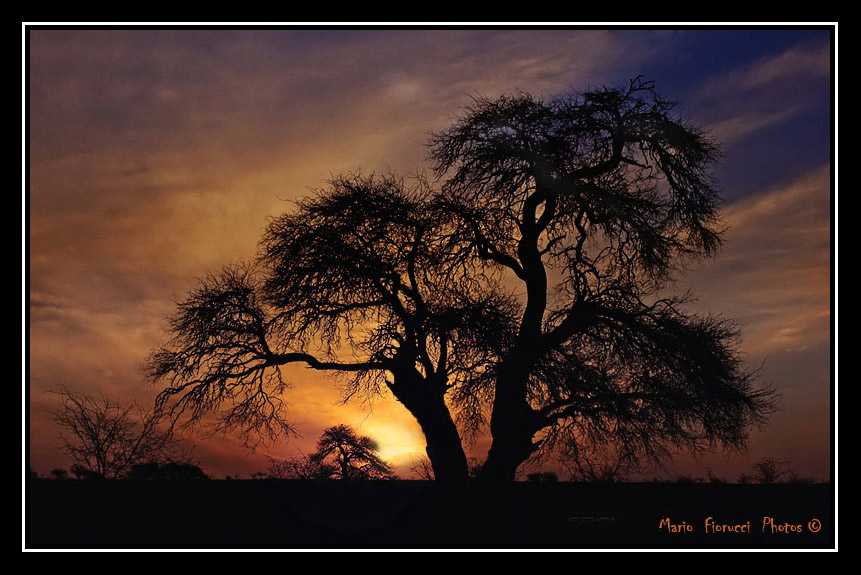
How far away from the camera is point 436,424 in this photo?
14734mm

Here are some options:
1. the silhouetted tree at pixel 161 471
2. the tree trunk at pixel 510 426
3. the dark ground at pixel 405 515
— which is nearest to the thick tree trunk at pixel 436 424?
the dark ground at pixel 405 515

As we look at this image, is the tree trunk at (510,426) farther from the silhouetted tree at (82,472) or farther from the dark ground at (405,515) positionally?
the silhouetted tree at (82,472)

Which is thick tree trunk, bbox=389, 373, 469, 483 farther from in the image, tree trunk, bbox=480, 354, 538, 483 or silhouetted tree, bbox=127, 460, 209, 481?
silhouetted tree, bbox=127, 460, 209, 481

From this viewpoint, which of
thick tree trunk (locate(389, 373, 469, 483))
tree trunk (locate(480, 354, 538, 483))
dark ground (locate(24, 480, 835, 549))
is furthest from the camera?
thick tree trunk (locate(389, 373, 469, 483))

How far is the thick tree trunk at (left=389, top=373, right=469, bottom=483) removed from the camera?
47.8 feet

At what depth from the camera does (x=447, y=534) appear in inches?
480

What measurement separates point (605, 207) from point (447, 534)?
21.8 feet

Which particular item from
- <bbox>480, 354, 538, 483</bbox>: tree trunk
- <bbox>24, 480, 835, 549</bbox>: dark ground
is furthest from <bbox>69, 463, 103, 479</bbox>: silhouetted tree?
<bbox>480, 354, 538, 483</bbox>: tree trunk

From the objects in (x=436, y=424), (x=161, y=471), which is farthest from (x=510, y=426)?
(x=161, y=471)

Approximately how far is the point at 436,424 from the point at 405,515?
198 cm

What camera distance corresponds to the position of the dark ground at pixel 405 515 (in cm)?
1157

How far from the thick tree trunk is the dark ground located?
404 millimetres
